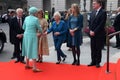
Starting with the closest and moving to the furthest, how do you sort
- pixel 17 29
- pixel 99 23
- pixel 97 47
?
pixel 99 23 → pixel 97 47 → pixel 17 29

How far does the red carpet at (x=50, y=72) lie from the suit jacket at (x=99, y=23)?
1.03 meters

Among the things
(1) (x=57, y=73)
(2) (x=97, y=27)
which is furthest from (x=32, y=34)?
(2) (x=97, y=27)

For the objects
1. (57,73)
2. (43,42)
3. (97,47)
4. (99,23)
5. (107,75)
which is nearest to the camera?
(107,75)

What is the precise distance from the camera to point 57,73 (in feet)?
28.5

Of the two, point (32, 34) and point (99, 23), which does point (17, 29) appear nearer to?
point (32, 34)

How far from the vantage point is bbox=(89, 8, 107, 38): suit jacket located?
8734 millimetres

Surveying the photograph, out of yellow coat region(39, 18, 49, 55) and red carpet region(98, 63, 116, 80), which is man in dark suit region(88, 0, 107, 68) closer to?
red carpet region(98, 63, 116, 80)

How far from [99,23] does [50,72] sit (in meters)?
1.91

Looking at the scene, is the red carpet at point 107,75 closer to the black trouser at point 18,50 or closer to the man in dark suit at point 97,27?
the man in dark suit at point 97,27

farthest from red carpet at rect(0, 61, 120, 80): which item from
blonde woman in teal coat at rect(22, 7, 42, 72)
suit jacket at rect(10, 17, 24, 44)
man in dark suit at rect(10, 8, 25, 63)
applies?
suit jacket at rect(10, 17, 24, 44)

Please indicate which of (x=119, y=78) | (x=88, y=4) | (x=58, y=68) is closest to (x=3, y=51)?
(x=58, y=68)

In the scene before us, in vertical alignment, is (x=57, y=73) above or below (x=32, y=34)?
below

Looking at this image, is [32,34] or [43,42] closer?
[32,34]

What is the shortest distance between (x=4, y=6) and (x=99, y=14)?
41.1 m
